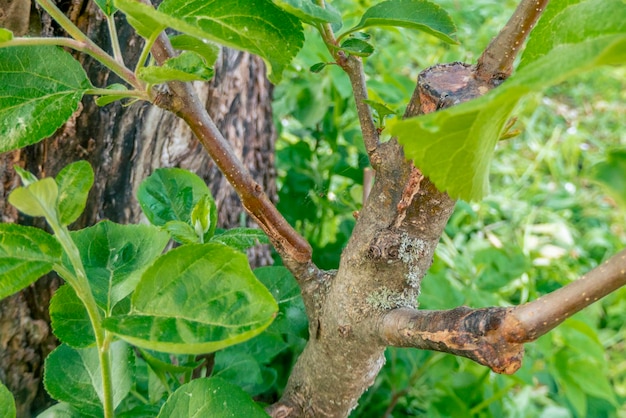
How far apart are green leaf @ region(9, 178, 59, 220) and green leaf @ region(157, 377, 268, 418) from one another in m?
0.17

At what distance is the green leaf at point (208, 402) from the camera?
1.42ft

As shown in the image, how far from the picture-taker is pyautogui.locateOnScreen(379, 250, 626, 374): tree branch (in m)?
0.31

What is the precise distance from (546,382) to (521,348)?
3.14 feet

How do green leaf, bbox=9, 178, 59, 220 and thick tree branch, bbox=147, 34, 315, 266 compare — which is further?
thick tree branch, bbox=147, 34, 315, 266

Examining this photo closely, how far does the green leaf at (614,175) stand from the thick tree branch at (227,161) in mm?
303

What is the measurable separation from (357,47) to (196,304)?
0.23 m

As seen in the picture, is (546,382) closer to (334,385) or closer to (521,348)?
(334,385)

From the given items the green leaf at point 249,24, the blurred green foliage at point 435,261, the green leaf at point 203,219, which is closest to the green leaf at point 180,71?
the green leaf at point 249,24

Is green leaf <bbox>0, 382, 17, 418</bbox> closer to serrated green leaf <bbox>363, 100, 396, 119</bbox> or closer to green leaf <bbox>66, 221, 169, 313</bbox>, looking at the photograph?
green leaf <bbox>66, 221, 169, 313</bbox>

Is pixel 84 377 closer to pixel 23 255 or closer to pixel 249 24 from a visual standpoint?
pixel 23 255

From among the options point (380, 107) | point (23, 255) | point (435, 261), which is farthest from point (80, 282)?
point (435, 261)

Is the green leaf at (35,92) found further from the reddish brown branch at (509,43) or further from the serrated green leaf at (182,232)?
the reddish brown branch at (509,43)

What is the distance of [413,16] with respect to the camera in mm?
438

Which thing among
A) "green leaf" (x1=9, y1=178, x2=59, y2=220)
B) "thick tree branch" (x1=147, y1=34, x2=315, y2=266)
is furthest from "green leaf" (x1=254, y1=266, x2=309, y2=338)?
"green leaf" (x1=9, y1=178, x2=59, y2=220)
